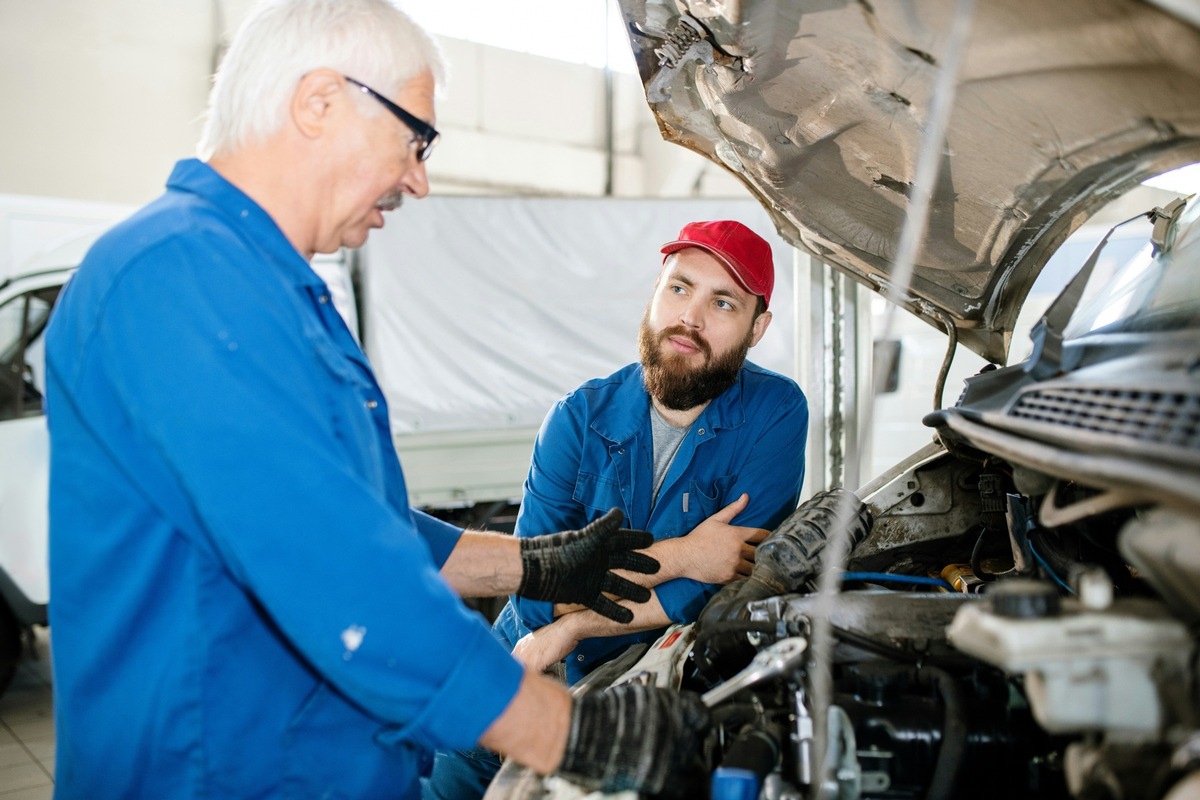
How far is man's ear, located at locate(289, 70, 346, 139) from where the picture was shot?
131 centimetres

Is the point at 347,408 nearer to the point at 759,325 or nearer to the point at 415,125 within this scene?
the point at 415,125

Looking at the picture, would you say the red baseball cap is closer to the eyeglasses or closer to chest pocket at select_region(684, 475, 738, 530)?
chest pocket at select_region(684, 475, 738, 530)

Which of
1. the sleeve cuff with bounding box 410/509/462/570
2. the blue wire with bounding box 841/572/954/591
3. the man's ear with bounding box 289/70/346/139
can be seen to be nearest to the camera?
the man's ear with bounding box 289/70/346/139

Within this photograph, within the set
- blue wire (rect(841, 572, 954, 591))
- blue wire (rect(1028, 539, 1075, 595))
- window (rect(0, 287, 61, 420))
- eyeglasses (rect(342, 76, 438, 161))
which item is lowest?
window (rect(0, 287, 61, 420))

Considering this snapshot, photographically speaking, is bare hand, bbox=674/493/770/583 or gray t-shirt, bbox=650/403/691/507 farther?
gray t-shirt, bbox=650/403/691/507

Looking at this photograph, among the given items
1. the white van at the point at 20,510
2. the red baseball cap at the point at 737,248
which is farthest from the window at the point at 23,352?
the red baseball cap at the point at 737,248

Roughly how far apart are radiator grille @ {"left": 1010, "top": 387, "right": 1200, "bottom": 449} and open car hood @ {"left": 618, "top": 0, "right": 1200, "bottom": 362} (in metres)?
0.44

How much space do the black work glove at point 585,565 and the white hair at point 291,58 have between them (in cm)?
93

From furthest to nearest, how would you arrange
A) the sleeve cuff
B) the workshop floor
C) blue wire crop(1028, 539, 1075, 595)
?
the workshop floor, the sleeve cuff, blue wire crop(1028, 539, 1075, 595)

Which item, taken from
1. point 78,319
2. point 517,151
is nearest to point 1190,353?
point 78,319

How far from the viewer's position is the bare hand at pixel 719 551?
218 centimetres

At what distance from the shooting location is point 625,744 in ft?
3.92

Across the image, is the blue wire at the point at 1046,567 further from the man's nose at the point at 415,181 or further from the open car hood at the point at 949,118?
the man's nose at the point at 415,181

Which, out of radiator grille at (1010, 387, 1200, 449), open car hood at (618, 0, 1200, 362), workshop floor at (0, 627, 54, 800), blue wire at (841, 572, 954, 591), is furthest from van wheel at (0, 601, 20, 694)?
radiator grille at (1010, 387, 1200, 449)
